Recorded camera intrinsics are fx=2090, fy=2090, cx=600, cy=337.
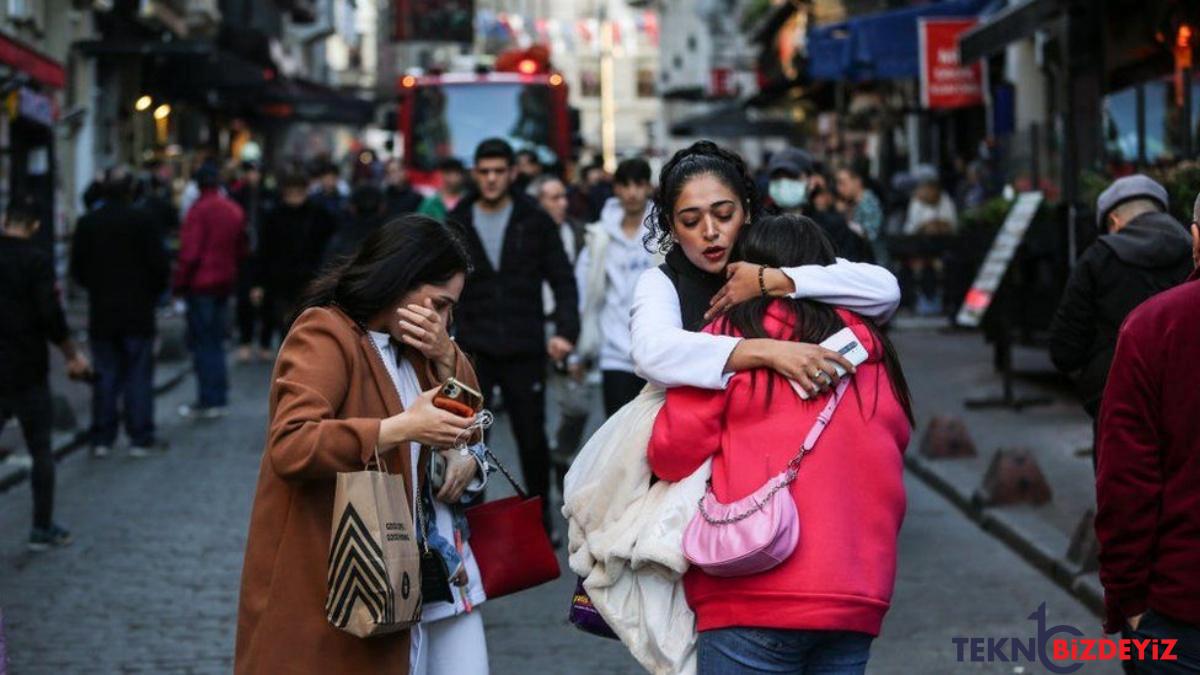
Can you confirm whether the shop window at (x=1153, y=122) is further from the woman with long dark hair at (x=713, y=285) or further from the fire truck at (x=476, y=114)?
the fire truck at (x=476, y=114)

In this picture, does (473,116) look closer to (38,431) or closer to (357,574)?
(38,431)

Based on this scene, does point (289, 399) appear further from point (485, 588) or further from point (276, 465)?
point (485, 588)

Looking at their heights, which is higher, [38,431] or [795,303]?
[795,303]

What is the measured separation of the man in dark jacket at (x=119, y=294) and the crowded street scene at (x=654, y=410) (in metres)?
0.03

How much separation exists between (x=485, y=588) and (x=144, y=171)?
30.8m

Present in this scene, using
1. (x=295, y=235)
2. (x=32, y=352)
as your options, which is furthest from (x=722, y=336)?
(x=295, y=235)

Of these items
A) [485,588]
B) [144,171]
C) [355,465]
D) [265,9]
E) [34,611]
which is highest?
[265,9]

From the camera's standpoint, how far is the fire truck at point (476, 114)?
28141 millimetres

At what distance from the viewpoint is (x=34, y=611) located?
9.14 m

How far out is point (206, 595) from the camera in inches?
372

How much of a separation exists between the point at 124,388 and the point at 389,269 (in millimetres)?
10117

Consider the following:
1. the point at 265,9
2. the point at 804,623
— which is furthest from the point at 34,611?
the point at 265,9

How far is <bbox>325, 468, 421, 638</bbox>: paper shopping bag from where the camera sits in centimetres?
424

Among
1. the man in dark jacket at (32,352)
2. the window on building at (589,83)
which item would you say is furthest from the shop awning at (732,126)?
the window on building at (589,83)
